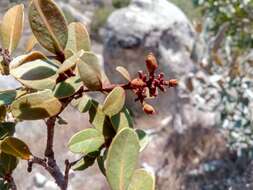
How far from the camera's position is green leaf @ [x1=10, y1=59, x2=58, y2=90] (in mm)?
634

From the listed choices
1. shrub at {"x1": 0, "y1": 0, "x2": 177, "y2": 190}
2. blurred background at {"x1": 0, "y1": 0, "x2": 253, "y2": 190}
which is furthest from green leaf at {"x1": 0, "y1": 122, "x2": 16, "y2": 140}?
blurred background at {"x1": 0, "y1": 0, "x2": 253, "y2": 190}

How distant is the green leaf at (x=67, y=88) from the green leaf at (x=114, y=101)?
0.04m

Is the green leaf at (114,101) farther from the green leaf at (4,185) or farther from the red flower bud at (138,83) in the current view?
the green leaf at (4,185)

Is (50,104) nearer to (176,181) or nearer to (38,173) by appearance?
(176,181)

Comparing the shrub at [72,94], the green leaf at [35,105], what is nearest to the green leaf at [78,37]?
the shrub at [72,94]

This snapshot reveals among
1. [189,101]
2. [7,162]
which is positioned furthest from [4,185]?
[189,101]

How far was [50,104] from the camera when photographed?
640 millimetres

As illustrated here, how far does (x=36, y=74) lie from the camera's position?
64 centimetres

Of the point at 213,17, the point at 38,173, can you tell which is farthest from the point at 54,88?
the point at 38,173

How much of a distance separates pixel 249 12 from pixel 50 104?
9.38ft

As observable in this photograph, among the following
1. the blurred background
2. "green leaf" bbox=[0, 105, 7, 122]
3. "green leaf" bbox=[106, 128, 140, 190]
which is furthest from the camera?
the blurred background

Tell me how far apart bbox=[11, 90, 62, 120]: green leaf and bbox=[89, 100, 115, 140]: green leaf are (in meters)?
0.06

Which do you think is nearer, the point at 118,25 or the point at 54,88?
the point at 54,88

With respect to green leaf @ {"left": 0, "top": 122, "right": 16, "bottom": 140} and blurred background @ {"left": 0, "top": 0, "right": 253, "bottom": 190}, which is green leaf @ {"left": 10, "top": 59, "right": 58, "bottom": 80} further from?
blurred background @ {"left": 0, "top": 0, "right": 253, "bottom": 190}
